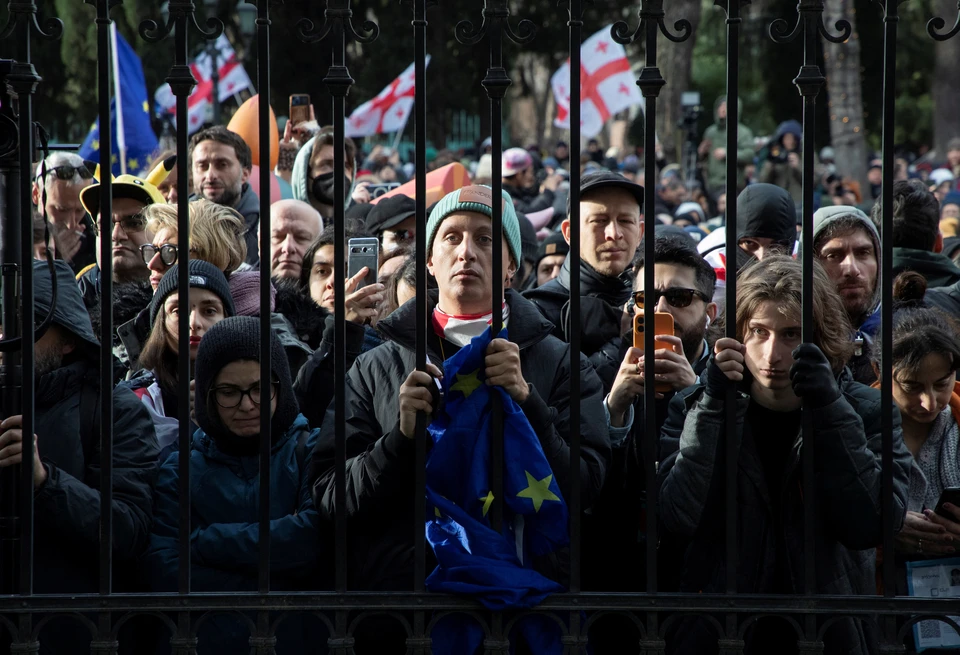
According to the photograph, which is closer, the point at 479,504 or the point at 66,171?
the point at 479,504

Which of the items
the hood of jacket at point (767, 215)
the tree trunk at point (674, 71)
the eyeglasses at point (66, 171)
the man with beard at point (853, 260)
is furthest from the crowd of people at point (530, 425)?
the tree trunk at point (674, 71)

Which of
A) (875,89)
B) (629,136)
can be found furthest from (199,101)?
(629,136)

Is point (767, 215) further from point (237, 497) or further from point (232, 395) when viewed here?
point (237, 497)

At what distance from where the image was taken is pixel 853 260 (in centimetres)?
458

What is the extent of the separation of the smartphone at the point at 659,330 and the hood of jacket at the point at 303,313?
1.69 metres

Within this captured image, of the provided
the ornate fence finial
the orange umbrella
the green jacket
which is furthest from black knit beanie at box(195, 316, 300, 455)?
the orange umbrella

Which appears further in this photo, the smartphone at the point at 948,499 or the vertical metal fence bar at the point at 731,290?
the smartphone at the point at 948,499

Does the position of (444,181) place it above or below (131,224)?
above

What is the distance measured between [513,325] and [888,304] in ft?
3.26

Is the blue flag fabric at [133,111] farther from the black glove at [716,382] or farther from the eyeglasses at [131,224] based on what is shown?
the black glove at [716,382]

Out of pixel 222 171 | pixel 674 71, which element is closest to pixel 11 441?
pixel 222 171

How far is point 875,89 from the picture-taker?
30.0 meters

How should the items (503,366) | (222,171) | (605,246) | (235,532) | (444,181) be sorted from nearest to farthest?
1. (503,366)
2. (235,532)
3. (605,246)
4. (222,171)
5. (444,181)

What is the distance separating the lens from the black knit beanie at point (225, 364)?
135 inches
